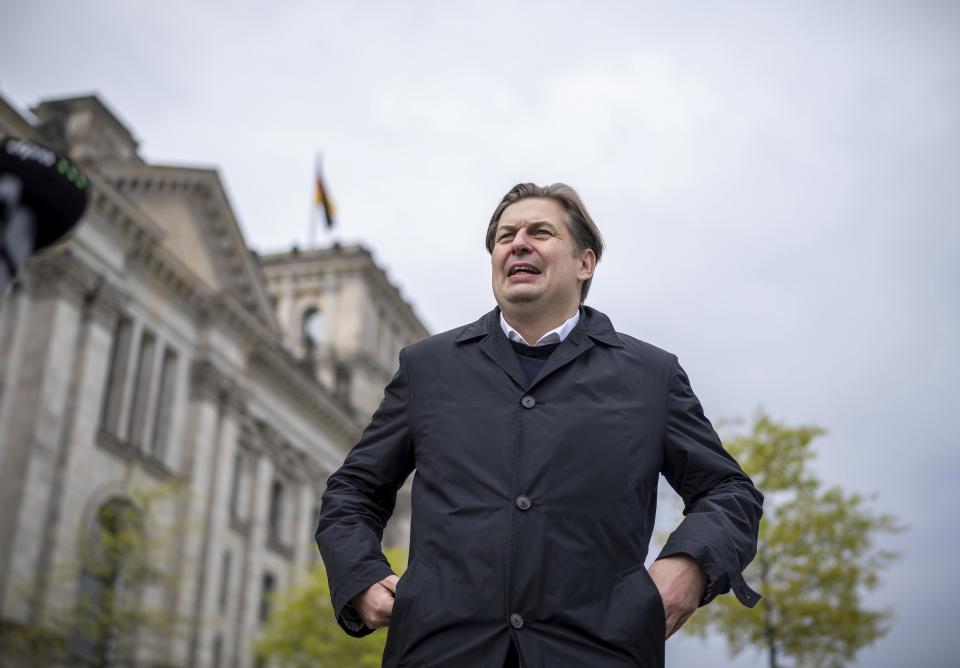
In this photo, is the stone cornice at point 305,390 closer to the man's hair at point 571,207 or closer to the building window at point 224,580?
the building window at point 224,580

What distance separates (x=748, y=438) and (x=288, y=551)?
77.2 ft

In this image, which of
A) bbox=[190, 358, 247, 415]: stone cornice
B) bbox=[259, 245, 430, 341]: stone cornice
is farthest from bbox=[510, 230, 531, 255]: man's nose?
bbox=[259, 245, 430, 341]: stone cornice

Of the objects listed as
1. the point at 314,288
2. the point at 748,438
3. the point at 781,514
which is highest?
the point at 314,288

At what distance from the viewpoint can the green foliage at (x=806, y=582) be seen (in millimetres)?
25172

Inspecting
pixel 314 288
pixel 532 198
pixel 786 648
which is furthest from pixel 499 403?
pixel 314 288

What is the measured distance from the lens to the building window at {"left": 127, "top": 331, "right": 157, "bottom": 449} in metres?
33.8

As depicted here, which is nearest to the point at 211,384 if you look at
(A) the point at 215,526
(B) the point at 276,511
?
(A) the point at 215,526

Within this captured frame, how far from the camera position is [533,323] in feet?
11.2

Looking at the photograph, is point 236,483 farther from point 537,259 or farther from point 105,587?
point 537,259

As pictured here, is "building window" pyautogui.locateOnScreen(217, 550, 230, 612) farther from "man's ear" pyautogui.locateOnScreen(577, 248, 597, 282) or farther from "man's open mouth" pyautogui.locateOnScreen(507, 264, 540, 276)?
"man's open mouth" pyautogui.locateOnScreen(507, 264, 540, 276)

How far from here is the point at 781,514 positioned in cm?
2680

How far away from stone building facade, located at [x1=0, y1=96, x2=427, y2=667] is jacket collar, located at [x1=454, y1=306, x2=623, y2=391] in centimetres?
2696

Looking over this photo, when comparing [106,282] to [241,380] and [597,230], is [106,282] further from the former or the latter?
[597,230]

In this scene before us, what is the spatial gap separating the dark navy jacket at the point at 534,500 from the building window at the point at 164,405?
109 ft
